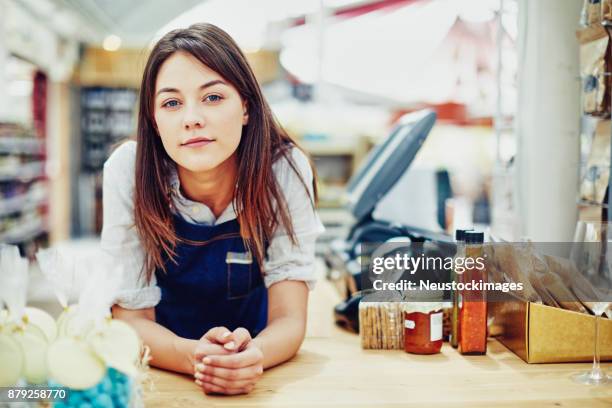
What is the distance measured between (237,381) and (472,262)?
0.59 metres

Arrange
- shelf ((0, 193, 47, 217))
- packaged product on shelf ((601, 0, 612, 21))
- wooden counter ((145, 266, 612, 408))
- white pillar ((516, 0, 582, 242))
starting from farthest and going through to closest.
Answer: shelf ((0, 193, 47, 217)) < white pillar ((516, 0, 582, 242)) < packaged product on shelf ((601, 0, 612, 21)) < wooden counter ((145, 266, 612, 408))

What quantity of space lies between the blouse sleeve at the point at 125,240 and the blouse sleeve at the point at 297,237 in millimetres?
286

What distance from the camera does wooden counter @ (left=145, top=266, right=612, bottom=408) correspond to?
3.86 feet

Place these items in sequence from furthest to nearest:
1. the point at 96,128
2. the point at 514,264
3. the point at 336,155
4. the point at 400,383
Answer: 1. the point at 96,128
2. the point at 336,155
3. the point at 514,264
4. the point at 400,383

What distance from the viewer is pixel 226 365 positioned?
1184 mm

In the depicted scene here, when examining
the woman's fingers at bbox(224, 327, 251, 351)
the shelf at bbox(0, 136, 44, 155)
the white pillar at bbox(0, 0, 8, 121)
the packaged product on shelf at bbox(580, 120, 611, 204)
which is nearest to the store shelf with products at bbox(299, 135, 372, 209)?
the white pillar at bbox(0, 0, 8, 121)

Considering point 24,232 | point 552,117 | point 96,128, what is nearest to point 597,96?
point 552,117

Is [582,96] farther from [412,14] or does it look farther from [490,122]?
[490,122]

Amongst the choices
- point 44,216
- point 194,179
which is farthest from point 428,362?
point 44,216

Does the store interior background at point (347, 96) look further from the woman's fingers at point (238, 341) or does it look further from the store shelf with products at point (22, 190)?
the woman's fingers at point (238, 341)

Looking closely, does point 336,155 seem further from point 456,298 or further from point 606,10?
point 456,298

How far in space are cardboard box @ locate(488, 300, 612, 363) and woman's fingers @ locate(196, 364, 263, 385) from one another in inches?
23.7

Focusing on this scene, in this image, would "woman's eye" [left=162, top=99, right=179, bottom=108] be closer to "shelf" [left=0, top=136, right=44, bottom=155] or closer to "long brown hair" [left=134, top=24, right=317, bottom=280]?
"long brown hair" [left=134, top=24, right=317, bottom=280]

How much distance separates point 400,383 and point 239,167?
633mm
